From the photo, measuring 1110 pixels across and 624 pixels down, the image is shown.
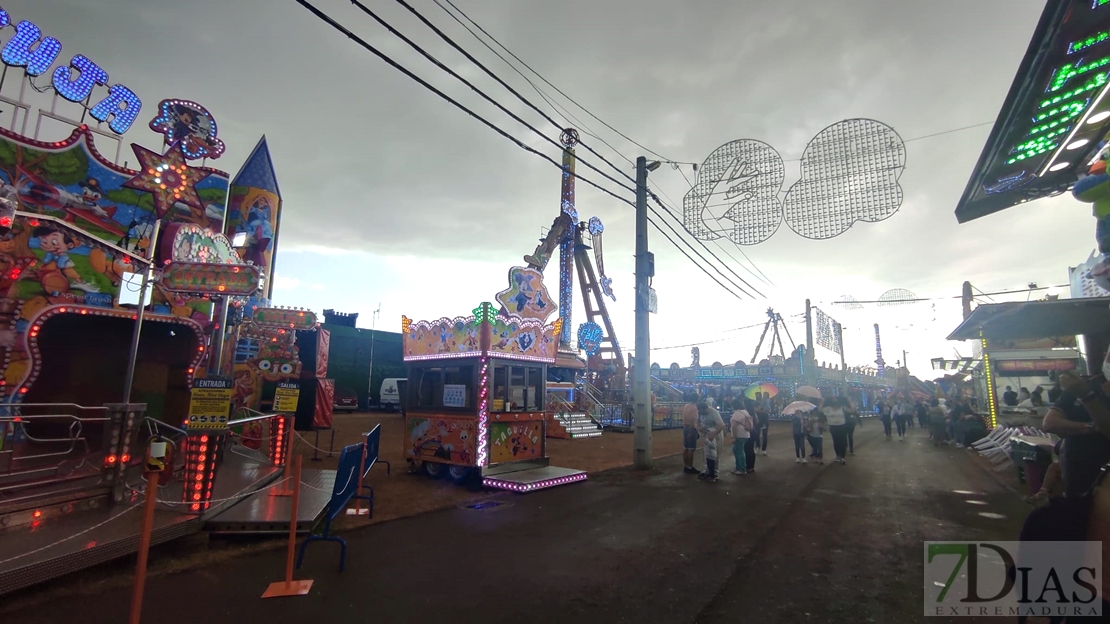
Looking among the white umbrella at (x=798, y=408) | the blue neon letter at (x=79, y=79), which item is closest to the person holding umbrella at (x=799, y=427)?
the white umbrella at (x=798, y=408)

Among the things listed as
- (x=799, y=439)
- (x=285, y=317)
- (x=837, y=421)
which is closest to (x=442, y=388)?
(x=285, y=317)

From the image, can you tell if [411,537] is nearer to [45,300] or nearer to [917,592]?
[917,592]

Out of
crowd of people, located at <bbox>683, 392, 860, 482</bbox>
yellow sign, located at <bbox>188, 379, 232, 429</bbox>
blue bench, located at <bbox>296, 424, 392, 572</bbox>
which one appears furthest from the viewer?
crowd of people, located at <bbox>683, 392, 860, 482</bbox>

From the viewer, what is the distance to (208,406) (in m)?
6.60

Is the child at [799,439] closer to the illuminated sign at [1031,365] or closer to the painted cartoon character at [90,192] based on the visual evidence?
the illuminated sign at [1031,365]

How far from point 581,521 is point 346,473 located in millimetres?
3556

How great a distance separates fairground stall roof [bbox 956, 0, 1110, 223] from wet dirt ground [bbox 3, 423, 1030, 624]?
17.1ft

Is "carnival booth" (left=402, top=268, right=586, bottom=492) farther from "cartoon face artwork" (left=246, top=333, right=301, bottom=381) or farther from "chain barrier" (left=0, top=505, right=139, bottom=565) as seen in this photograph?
"cartoon face artwork" (left=246, top=333, right=301, bottom=381)

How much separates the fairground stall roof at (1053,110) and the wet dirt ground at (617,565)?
5.22 meters

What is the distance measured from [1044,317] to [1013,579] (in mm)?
10665

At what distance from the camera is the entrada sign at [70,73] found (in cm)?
1034

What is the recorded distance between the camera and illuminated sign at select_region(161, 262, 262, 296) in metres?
7.76

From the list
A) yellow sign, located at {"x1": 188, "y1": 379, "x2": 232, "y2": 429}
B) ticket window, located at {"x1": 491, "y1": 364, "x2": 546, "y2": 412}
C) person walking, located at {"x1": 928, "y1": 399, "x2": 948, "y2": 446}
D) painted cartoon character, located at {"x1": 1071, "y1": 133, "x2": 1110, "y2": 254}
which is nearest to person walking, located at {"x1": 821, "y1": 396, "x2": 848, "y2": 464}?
ticket window, located at {"x1": 491, "y1": 364, "x2": 546, "y2": 412}

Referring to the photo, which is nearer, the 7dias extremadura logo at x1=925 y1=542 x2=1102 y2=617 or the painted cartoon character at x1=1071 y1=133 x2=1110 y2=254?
the 7dias extremadura logo at x1=925 y1=542 x2=1102 y2=617
